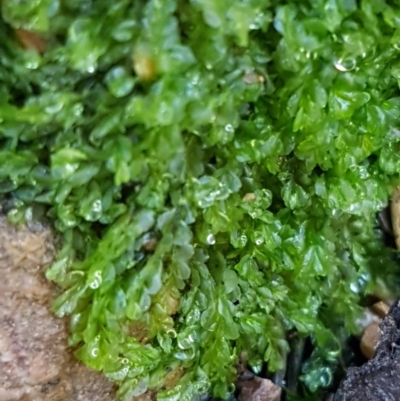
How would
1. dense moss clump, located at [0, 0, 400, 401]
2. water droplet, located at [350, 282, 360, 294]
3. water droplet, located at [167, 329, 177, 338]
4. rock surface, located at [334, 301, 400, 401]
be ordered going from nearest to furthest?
1. dense moss clump, located at [0, 0, 400, 401]
2. water droplet, located at [167, 329, 177, 338]
3. rock surface, located at [334, 301, 400, 401]
4. water droplet, located at [350, 282, 360, 294]

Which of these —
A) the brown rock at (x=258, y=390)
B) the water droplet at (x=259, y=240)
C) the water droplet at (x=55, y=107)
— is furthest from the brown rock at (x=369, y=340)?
the water droplet at (x=55, y=107)

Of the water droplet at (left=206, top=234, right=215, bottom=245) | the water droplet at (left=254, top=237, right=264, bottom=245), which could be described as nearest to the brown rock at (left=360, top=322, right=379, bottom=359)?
the water droplet at (left=254, top=237, right=264, bottom=245)

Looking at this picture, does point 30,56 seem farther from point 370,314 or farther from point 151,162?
point 370,314

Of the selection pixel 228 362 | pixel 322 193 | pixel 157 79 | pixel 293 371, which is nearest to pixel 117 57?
pixel 157 79

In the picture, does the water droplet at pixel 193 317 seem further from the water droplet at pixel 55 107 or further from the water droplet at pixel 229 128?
the water droplet at pixel 55 107

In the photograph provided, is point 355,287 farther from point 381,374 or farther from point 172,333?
point 172,333

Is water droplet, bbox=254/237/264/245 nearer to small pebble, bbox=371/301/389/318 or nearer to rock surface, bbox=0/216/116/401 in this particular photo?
rock surface, bbox=0/216/116/401
